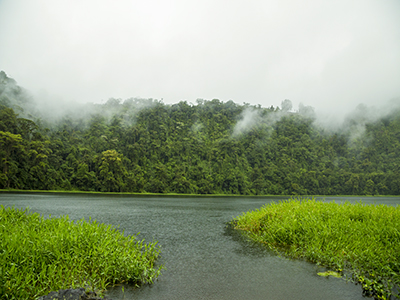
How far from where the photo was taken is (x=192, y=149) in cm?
13488

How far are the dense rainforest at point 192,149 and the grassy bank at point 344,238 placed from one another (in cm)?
8279

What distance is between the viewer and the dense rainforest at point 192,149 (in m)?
93.8

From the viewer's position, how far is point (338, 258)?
11.7m

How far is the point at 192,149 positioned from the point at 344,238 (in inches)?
4835

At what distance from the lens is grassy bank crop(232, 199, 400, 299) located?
9688mm

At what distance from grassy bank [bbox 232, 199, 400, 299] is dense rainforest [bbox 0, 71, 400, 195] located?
3259 inches

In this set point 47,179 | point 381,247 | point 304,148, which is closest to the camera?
point 381,247

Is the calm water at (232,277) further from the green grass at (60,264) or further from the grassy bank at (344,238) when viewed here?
the grassy bank at (344,238)

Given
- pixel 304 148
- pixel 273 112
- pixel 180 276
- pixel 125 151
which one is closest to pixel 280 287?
pixel 180 276

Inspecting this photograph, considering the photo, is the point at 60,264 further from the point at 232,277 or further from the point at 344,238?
the point at 344,238

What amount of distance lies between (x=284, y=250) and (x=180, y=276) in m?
6.79

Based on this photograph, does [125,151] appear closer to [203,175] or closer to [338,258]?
[203,175]

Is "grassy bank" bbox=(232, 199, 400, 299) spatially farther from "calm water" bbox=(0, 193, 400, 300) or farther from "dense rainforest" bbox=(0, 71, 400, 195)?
"dense rainforest" bbox=(0, 71, 400, 195)

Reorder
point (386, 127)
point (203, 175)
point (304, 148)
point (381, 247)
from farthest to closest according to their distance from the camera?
point (386, 127)
point (304, 148)
point (203, 175)
point (381, 247)
